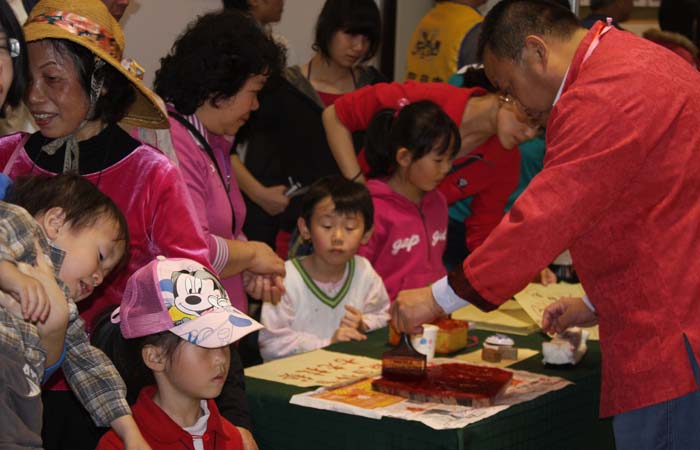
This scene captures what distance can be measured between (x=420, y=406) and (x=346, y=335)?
0.71 metres

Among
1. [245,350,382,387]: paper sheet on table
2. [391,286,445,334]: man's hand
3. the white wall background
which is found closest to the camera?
[391,286,445,334]: man's hand

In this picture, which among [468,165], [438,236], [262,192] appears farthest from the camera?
[262,192]

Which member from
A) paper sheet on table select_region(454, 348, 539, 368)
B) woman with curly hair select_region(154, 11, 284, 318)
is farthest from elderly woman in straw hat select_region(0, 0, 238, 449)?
paper sheet on table select_region(454, 348, 539, 368)

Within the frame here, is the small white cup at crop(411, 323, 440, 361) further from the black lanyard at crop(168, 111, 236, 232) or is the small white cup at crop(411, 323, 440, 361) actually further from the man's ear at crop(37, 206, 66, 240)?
the man's ear at crop(37, 206, 66, 240)

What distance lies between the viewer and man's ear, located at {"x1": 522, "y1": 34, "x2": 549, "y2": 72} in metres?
2.54

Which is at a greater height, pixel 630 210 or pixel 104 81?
pixel 104 81

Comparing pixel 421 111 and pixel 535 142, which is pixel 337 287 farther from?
pixel 535 142

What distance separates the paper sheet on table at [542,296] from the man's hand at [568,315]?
366 millimetres

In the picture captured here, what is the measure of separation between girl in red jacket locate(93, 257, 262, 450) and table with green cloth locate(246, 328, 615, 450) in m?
0.33

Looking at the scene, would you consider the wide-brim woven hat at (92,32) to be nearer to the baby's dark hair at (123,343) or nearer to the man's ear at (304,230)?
the baby's dark hair at (123,343)

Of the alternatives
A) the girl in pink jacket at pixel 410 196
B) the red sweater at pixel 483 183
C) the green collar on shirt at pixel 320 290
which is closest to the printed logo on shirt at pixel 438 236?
the girl in pink jacket at pixel 410 196

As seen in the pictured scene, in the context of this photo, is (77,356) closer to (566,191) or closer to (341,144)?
(566,191)

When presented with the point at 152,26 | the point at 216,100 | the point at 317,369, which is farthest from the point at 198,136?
the point at 152,26

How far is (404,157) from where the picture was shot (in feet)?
13.3
